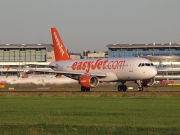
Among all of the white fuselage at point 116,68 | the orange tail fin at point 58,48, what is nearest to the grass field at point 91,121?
the white fuselage at point 116,68

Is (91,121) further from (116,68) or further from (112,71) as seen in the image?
(112,71)

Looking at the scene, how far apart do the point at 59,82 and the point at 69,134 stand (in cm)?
8130

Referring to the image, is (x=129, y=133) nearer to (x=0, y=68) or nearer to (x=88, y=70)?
(x=88, y=70)

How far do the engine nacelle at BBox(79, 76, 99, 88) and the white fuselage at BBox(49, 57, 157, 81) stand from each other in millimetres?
1351

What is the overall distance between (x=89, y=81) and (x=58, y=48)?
16.2 m

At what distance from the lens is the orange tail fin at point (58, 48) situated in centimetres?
9481

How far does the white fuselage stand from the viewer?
79.1 m

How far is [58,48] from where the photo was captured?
3770 inches

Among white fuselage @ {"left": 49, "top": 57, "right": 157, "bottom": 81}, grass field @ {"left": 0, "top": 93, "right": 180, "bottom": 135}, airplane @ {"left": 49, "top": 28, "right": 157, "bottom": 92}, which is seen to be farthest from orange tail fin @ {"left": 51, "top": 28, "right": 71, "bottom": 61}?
grass field @ {"left": 0, "top": 93, "right": 180, "bottom": 135}

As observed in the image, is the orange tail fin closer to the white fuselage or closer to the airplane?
the airplane

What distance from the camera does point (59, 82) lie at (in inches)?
4240

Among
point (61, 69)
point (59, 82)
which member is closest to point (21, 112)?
point (61, 69)

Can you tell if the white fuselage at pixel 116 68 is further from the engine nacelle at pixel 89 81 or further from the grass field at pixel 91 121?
the grass field at pixel 91 121

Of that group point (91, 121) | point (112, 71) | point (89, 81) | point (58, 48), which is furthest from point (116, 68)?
point (91, 121)
